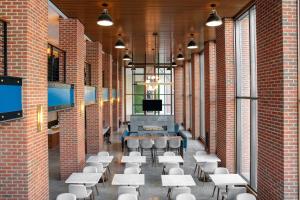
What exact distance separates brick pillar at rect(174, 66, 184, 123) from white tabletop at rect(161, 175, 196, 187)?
62.8 feet

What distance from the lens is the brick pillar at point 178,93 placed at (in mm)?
28000

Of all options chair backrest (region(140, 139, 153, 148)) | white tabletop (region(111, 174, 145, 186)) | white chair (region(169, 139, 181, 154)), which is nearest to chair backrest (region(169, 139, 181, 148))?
white chair (region(169, 139, 181, 154))

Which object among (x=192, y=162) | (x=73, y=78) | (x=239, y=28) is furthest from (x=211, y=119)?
(x=73, y=78)

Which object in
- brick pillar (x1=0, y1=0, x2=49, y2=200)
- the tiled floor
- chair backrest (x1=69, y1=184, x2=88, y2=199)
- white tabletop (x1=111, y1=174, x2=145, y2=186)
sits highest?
brick pillar (x1=0, y1=0, x2=49, y2=200)

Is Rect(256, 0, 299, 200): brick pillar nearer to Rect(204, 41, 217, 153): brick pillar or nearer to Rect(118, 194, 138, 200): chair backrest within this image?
Rect(118, 194, 138, 200): chair backrest

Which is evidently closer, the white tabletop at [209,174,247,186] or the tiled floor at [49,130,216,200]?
the white tabletop at [209,174,247,186]

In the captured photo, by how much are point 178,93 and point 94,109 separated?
44.8 feet

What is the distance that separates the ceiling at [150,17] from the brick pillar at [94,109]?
66 cm

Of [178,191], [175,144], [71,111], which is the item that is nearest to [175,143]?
[175,144]

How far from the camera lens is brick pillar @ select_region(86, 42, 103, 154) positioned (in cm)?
1524

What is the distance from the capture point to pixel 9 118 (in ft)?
17.3

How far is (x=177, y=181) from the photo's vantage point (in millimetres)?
8523

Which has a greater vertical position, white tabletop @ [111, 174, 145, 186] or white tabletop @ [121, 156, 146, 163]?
white tabletop @ [121, 156, 146, 163]

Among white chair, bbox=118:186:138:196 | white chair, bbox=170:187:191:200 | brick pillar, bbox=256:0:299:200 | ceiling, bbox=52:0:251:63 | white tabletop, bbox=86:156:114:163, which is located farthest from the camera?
white tabletop, bbox=86:156:114:163
